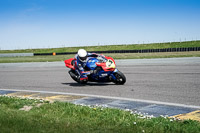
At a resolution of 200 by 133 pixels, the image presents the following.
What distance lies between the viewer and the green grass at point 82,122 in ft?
16.6

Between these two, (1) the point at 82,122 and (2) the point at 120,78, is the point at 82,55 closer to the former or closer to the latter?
(2) the point at 120,78

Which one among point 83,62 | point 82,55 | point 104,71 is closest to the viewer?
point 104,71

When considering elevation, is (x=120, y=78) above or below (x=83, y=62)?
below

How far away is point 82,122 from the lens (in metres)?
5.58

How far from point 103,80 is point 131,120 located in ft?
18.0

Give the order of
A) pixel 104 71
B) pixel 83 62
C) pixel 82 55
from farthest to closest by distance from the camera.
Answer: pixel 83 62, pixel 82 55, pixel 104 71

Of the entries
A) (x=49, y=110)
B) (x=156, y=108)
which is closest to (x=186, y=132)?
(x=156, y=108)

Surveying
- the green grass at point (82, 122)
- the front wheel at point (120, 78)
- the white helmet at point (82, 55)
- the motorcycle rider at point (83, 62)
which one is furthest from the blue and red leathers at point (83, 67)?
the green grass at point (82, 122)

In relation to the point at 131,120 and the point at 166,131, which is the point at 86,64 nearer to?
the point at 131,120

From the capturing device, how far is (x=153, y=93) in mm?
8828

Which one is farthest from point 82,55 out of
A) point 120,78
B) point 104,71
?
point 120,78

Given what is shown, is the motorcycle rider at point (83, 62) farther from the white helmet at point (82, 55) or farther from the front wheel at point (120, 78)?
the front wheel at point (120, 78)

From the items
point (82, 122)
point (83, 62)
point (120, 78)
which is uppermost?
point (83, 62)

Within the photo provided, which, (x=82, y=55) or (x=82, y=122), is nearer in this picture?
(x=82, y=122)
